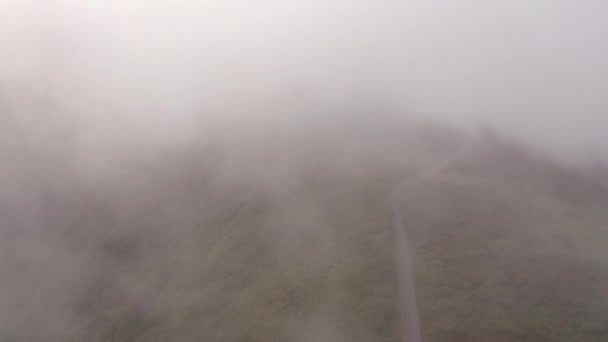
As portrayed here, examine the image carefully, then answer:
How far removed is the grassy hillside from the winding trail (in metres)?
1.82

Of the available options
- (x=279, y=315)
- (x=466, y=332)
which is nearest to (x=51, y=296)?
(x=279, y=315)

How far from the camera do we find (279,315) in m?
131

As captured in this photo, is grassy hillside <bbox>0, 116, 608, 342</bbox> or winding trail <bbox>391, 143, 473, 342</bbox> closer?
winding trail <bbox>391, 143, 473, 342</bbox>

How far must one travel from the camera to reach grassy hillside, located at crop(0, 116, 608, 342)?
125 m

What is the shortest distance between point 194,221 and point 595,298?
9937cm

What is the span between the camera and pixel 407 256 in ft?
440

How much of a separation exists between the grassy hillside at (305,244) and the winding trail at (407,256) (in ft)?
5.99

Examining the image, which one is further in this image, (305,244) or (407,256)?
(305,244)

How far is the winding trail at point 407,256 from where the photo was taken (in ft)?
388

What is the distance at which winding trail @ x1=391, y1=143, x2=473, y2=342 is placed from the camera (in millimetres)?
118250

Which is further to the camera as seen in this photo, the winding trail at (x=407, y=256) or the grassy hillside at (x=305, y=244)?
the grassy hillside at (x=305, y=244)

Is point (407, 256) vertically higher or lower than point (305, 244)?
lower

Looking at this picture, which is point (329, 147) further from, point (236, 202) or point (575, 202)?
point (575, 202)

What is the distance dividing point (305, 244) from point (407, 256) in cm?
2727
